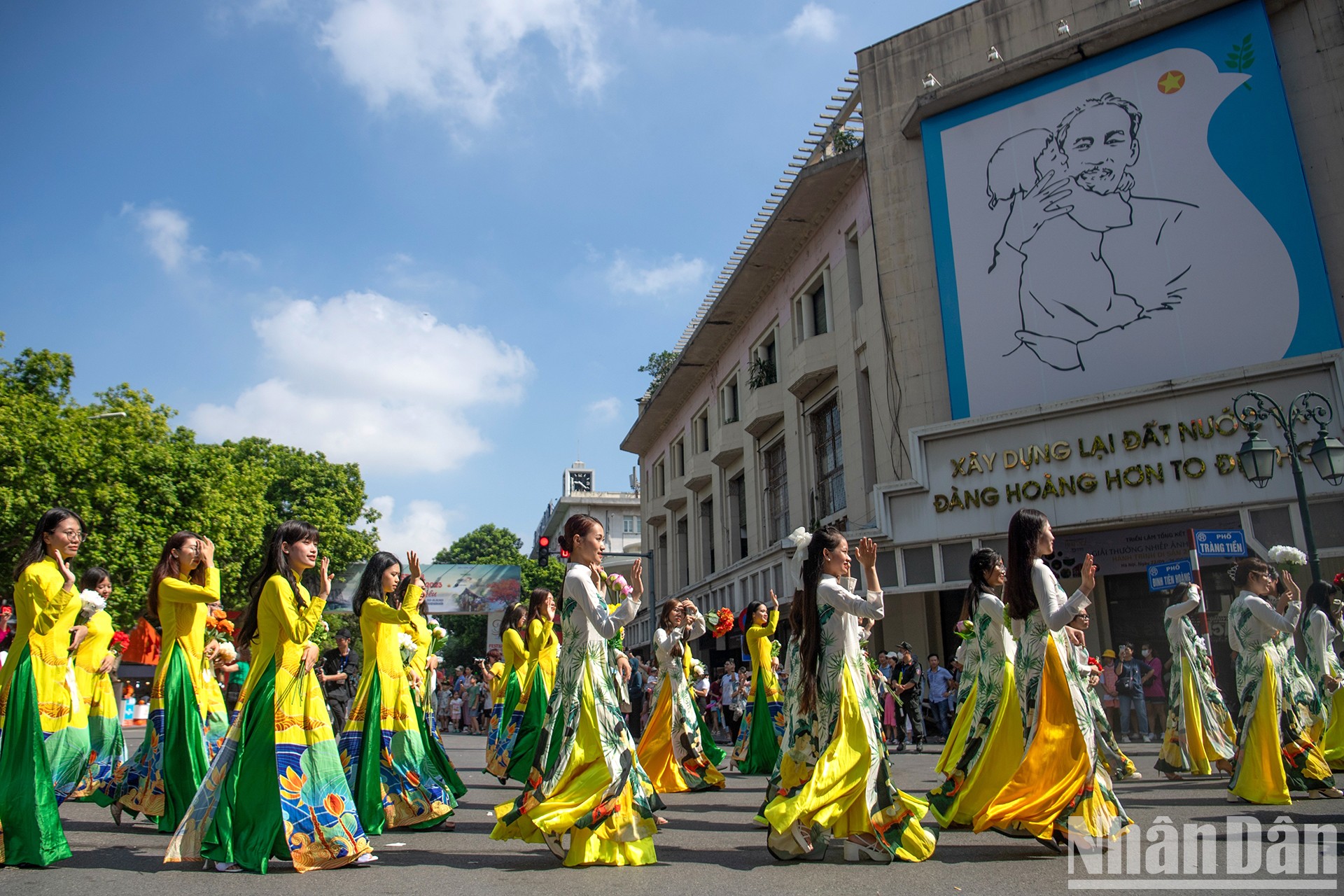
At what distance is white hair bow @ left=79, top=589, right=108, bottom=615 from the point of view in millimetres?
7453

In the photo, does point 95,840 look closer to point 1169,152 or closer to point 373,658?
point 373,658

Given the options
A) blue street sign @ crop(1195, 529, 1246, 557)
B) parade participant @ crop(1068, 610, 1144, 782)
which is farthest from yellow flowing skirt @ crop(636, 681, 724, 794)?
blue street sign @ crop(1195, 529, 1246, 557)

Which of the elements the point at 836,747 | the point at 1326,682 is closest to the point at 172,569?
the point at 836,747

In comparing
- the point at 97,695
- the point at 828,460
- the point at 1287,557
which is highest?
the point at 828,460

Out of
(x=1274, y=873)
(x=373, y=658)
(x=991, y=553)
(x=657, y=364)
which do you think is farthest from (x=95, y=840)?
(x=657, y=364)

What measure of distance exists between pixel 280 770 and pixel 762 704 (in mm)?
6784

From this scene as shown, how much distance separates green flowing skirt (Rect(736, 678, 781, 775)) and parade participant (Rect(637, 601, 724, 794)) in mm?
1263

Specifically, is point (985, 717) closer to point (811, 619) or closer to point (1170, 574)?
point (811, 619)

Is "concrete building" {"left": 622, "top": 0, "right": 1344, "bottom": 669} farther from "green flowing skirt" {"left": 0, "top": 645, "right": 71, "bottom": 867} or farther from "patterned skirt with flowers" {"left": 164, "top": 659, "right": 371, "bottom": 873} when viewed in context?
"green flowing skirt" {"left": 0, "top": 645, "right": 71, "bottom": 867}

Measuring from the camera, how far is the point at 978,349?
58.6 ft

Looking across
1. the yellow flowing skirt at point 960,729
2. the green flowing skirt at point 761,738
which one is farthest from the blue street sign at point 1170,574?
the yellow flowing skirt at point 960,729

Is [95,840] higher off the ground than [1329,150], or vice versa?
[1329,150]

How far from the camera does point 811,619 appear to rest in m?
5.33

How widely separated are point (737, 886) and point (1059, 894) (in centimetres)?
139
